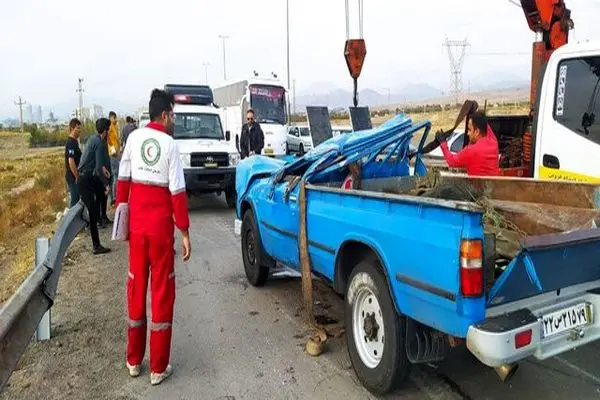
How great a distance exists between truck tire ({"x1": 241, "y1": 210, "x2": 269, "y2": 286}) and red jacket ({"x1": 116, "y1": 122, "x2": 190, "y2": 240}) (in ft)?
7.05

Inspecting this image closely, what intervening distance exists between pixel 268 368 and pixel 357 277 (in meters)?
1.07

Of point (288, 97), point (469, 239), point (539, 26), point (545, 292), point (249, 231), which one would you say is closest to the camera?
point (469, 239)

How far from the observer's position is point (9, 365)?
351 centimetres

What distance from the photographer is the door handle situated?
574 centimetres

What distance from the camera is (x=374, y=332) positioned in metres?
3.83

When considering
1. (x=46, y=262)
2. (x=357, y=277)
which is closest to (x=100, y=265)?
(x=46, y=262)

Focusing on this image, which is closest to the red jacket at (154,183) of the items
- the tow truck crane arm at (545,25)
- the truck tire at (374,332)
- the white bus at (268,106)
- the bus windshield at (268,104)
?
the truck tire at (374,332)

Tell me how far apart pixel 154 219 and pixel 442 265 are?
87.6 inches

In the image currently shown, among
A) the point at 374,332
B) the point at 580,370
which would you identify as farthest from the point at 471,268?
the point at 580,370

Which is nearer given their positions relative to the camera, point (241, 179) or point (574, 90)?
point (574, 90)

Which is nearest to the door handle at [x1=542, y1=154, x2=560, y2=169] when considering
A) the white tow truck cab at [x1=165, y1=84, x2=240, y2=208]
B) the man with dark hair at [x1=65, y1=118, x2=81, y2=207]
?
the man with dark hair at [x1=65, y1=118, x2=81, y2=207]

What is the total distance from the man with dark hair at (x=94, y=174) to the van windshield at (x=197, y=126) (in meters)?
4.18

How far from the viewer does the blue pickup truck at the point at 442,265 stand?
9.45ft

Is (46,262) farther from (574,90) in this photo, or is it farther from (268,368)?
(574,90)
